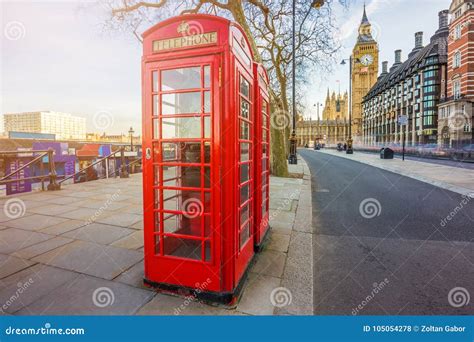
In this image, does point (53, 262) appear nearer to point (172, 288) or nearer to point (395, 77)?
point (172, 288)

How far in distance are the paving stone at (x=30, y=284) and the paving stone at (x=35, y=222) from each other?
1.92 metres

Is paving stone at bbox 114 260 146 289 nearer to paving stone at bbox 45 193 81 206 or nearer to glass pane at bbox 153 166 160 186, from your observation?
glass pane at bbox 153 166 160 186

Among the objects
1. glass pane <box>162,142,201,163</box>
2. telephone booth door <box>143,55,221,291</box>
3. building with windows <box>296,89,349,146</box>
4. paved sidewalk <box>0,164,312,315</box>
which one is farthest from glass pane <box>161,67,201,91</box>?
building with windows <box>296,89,349,146</box>

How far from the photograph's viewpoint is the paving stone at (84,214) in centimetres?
541

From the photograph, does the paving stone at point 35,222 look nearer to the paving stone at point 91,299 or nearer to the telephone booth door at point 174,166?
the paving stone at point 91,299

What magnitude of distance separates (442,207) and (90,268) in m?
8.15

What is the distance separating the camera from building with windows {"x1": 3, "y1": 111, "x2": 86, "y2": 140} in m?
65.1

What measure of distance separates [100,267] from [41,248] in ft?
4.34

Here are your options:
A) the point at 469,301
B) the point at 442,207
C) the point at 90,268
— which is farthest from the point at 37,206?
the point at 442,207

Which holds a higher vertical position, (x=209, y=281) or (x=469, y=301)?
(x=209, y=281)

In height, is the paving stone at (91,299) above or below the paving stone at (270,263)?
above

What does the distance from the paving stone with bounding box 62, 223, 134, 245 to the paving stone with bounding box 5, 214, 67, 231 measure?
31.4 inches

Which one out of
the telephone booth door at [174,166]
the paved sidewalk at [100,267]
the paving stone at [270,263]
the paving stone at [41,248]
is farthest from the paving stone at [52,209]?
the paving stone at [270,263]

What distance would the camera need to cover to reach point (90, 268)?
10.7 feet
